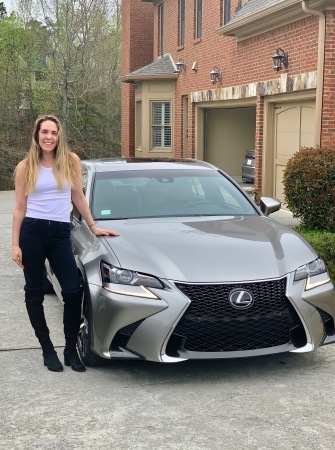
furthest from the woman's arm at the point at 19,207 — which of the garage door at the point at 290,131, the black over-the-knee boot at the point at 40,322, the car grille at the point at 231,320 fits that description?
the garage door at the point at 290,131

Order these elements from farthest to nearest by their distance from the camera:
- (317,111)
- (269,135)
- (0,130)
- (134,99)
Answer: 1. (0,130)
2. (134,99)
3. (269,135)
4. (317,111)

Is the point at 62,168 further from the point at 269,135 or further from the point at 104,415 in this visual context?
the point at 269,135

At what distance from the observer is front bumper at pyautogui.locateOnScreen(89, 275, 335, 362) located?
4.50 metres

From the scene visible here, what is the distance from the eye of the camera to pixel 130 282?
4.64 metres

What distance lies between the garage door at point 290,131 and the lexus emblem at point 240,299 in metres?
7.56

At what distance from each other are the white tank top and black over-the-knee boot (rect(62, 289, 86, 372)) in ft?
1.84

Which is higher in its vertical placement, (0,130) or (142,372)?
(0,130)

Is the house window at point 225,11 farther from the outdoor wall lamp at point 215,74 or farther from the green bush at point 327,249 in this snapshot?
the green bush at point 327,249

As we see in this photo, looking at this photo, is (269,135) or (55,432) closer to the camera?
(55,432)

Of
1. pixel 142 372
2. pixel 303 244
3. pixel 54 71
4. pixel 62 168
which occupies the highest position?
pixel 54 71

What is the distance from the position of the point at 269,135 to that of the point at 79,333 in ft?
32.6

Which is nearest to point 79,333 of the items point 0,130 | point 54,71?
point 0,130

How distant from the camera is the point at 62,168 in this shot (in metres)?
4.83

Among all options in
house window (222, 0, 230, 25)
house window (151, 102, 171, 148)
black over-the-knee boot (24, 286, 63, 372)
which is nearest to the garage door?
house window (222, 0, 230, 25)
